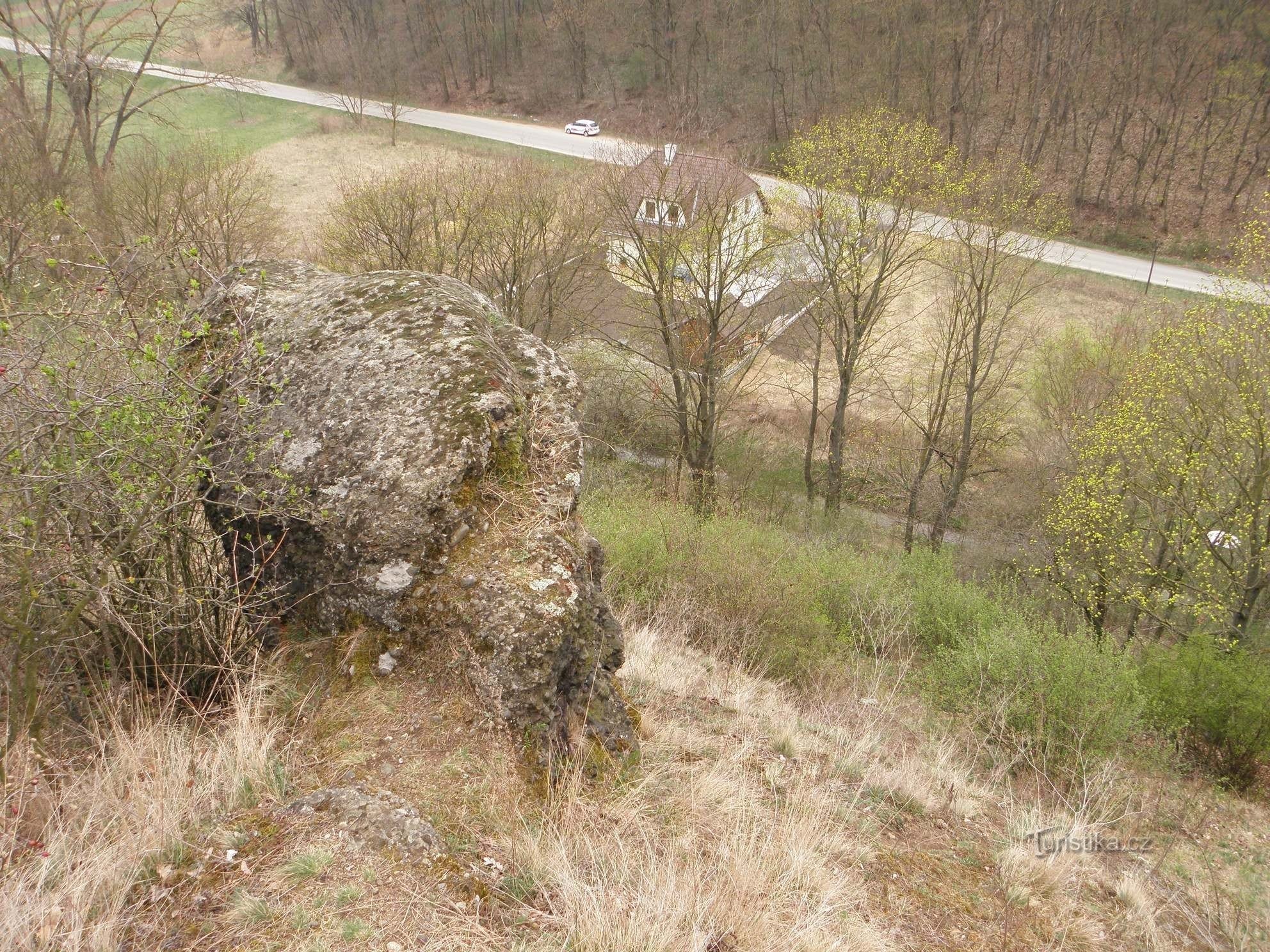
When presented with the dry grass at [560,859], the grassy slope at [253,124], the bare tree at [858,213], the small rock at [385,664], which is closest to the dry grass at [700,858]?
the dry grass at [560,859]

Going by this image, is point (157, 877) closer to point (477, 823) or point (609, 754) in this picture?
point (477, 823)

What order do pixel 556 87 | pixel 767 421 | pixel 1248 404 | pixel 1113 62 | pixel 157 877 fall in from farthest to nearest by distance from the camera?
pixel 556 87
pixel 1113 62
pixel 767 421
pixel 1248 404
pixel 157 877

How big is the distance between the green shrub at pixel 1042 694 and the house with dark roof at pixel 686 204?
1097cm

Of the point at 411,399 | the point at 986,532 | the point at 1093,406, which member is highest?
the point at 411,399

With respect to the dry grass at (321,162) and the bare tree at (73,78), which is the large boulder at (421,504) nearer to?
the bare tree at (73,78)

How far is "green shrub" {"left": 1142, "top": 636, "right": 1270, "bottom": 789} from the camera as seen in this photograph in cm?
945

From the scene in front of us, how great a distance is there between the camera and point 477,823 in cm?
352

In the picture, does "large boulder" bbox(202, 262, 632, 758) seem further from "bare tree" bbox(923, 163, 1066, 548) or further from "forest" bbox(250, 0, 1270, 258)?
"forest" bbox(250, 0, 1270, 258)

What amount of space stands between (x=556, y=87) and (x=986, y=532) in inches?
1591

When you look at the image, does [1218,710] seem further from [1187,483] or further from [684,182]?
[684,182]

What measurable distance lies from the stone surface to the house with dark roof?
50.9 feet

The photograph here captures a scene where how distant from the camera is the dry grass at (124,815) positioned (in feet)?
8.79

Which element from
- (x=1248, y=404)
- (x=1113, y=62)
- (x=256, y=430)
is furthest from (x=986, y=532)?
(x=1113, y=62)

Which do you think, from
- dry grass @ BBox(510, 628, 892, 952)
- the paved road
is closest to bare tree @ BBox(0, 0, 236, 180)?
the paved road
